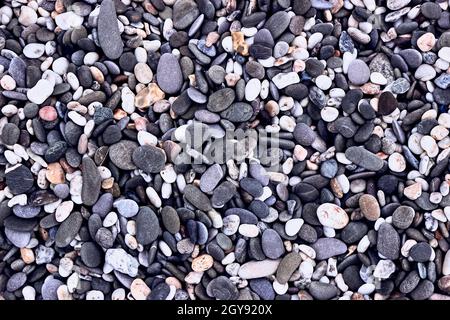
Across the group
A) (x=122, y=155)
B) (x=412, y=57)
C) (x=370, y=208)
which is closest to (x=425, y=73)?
(x=412, y=57)

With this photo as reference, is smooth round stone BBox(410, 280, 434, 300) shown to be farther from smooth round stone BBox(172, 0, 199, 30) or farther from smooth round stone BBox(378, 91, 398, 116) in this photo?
smooth round stone BBox(172, 0, 199, 30)

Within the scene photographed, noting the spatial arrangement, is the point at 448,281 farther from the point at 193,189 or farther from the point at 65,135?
the point at 65,135

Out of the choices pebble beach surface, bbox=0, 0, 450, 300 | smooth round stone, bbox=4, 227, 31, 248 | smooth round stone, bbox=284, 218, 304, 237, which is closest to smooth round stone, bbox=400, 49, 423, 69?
pebble beach surface, bbox=0, 0, 450, 300

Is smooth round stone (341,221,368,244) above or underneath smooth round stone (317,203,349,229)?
underneath

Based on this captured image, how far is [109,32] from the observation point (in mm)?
1055

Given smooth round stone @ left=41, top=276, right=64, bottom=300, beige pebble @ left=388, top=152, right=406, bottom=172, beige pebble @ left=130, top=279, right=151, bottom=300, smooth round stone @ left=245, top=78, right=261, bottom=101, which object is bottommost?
smooth round stone @ left=41, top=276, right=64, bottom=300

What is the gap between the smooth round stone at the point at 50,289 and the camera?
0.98 metres

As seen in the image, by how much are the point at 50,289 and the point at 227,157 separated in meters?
0.42

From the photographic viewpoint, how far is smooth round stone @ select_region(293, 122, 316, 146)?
3.37 ft

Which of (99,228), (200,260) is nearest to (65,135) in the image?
(99,228)

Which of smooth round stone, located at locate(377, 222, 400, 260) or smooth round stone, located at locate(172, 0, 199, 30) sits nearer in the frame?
smooth round stone, located at locate(377, 222, 400, 260)

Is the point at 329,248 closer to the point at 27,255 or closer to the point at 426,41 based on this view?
the point at 426,41

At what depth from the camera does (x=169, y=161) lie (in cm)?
102

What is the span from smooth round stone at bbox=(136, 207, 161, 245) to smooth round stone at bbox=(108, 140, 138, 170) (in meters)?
0.10
